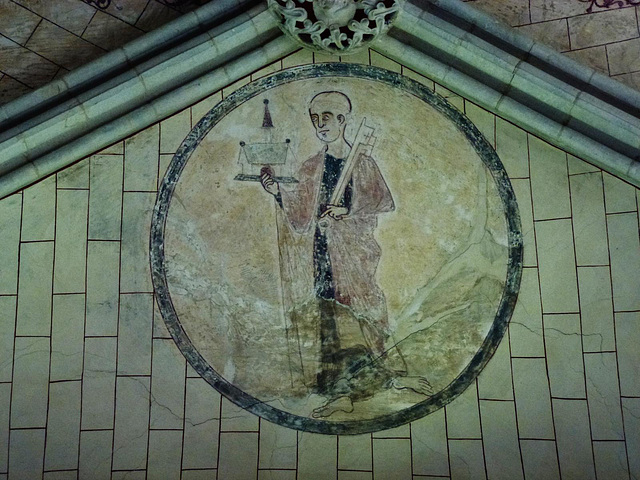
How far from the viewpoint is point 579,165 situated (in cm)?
709

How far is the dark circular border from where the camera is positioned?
279 inches

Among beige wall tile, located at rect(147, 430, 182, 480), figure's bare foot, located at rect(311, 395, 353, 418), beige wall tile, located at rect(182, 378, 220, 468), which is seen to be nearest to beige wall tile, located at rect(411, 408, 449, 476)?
figure's bare foot, located at rect(311, 395, 353, 418)

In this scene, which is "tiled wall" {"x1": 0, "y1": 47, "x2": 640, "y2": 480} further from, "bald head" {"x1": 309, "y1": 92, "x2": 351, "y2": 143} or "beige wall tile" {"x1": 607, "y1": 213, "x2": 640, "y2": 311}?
"bald head" {"x1": 309, "y1": 92, "x2": 351, "y2": 143}

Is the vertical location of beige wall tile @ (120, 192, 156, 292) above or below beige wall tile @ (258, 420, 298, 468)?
above

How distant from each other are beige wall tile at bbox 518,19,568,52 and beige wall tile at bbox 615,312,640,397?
5.75 ft

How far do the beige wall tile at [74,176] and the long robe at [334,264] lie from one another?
1.26m

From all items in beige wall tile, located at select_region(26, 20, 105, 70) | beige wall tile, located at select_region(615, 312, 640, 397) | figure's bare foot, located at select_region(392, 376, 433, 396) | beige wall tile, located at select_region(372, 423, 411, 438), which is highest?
beige wall tile, located at select_region(26, 20, 105, 70)

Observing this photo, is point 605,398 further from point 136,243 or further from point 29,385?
point 29,385

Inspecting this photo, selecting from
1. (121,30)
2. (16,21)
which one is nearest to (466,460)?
(121,30)

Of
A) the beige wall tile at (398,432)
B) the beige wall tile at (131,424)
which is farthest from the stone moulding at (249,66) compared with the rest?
the beige wall tile at (398,432)

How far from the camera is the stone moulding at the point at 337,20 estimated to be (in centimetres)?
679

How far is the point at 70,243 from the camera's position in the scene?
7.07m

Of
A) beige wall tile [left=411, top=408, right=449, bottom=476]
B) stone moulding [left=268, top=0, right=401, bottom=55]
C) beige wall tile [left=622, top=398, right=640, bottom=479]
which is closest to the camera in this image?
stone moulding [left=268, top=0, right=401, bottom=55]

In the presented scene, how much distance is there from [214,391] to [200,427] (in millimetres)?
243
